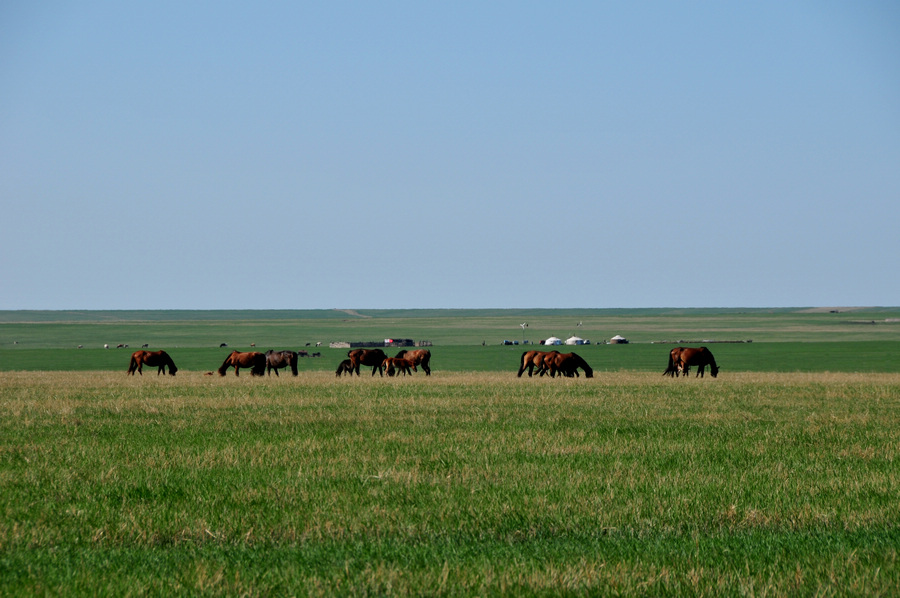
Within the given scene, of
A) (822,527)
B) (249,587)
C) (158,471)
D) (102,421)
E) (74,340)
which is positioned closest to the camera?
(249,587)

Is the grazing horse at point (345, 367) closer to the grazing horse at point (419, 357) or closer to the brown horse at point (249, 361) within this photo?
the grazing horse at point (419, 357)

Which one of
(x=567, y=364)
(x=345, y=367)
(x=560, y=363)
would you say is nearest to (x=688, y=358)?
(x=567, y=364)

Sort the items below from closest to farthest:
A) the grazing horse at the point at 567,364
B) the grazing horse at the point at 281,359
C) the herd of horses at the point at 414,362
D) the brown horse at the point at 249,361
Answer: the grazing horse at the point at 567,364, the herd of horses at the point at 414,362, the brown horse at the point at 249,361, the grazing horse at the point at 281,359

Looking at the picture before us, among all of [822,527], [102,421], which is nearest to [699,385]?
[102,421]

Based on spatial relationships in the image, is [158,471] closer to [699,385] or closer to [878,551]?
[878,551]

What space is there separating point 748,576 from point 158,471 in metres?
8.30

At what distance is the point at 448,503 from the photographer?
1031 centimetres

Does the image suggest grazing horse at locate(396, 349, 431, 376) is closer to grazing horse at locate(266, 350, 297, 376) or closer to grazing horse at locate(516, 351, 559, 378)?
grazing horse at locate(266, 350, 297, 376)

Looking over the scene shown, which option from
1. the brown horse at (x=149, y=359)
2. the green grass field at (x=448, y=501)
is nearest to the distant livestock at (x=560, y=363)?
the green grass field at (x=448, y=501)

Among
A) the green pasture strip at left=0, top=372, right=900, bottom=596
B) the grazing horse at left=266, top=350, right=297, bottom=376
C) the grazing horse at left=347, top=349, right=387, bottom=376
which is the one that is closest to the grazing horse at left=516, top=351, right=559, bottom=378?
the grazing horse at left=347, top=349, right=387, bottom=376

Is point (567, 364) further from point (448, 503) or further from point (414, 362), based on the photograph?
point (448, 503)

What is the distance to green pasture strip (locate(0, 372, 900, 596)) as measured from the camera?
7.32 metres

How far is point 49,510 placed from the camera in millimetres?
9898

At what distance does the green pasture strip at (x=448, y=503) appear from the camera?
732 cm
